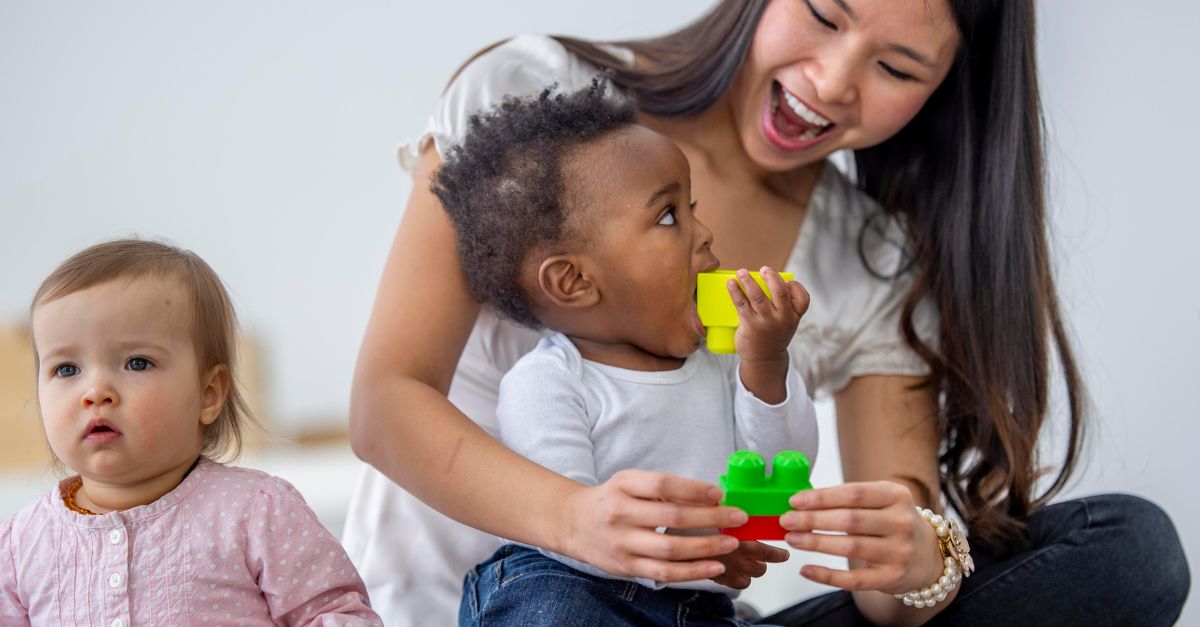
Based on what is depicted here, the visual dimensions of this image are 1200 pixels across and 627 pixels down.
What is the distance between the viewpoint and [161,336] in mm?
1134

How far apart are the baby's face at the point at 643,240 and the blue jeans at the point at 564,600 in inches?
10.3

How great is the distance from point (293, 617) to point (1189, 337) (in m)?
1.93

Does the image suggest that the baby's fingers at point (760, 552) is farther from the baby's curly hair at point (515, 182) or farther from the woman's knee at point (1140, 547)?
the woman's knee at point (1140, 547)

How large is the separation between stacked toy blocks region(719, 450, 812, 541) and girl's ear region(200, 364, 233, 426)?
1.67ft

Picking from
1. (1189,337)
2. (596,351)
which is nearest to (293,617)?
(596,351)

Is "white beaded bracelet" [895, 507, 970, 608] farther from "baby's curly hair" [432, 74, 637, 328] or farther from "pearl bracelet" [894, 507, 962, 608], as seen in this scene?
"baby's curly hair" [432, 74, 637, 328]

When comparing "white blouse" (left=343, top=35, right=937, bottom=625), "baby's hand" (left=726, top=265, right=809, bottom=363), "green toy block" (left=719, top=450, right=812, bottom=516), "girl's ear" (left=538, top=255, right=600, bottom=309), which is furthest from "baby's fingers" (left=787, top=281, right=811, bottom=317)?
"white blouse" (left=343, top=35, right=937, bottom=625)

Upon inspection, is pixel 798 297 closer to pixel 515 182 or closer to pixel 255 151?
pixel 515 182

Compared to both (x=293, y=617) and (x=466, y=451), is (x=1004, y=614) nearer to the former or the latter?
(x=466, y=451)

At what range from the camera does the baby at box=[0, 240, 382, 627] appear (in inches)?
43.6

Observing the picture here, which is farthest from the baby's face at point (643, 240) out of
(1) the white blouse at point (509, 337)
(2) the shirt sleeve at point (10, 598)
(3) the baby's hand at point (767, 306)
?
(2) the shirt sleeve at point (10, 598)

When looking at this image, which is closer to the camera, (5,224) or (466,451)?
(466,451)

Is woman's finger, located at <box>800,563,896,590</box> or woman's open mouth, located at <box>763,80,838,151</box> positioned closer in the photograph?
woman's finger, located at <box>800,563,896,590</box>

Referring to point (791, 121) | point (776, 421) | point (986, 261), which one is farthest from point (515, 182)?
point (986, 261)
